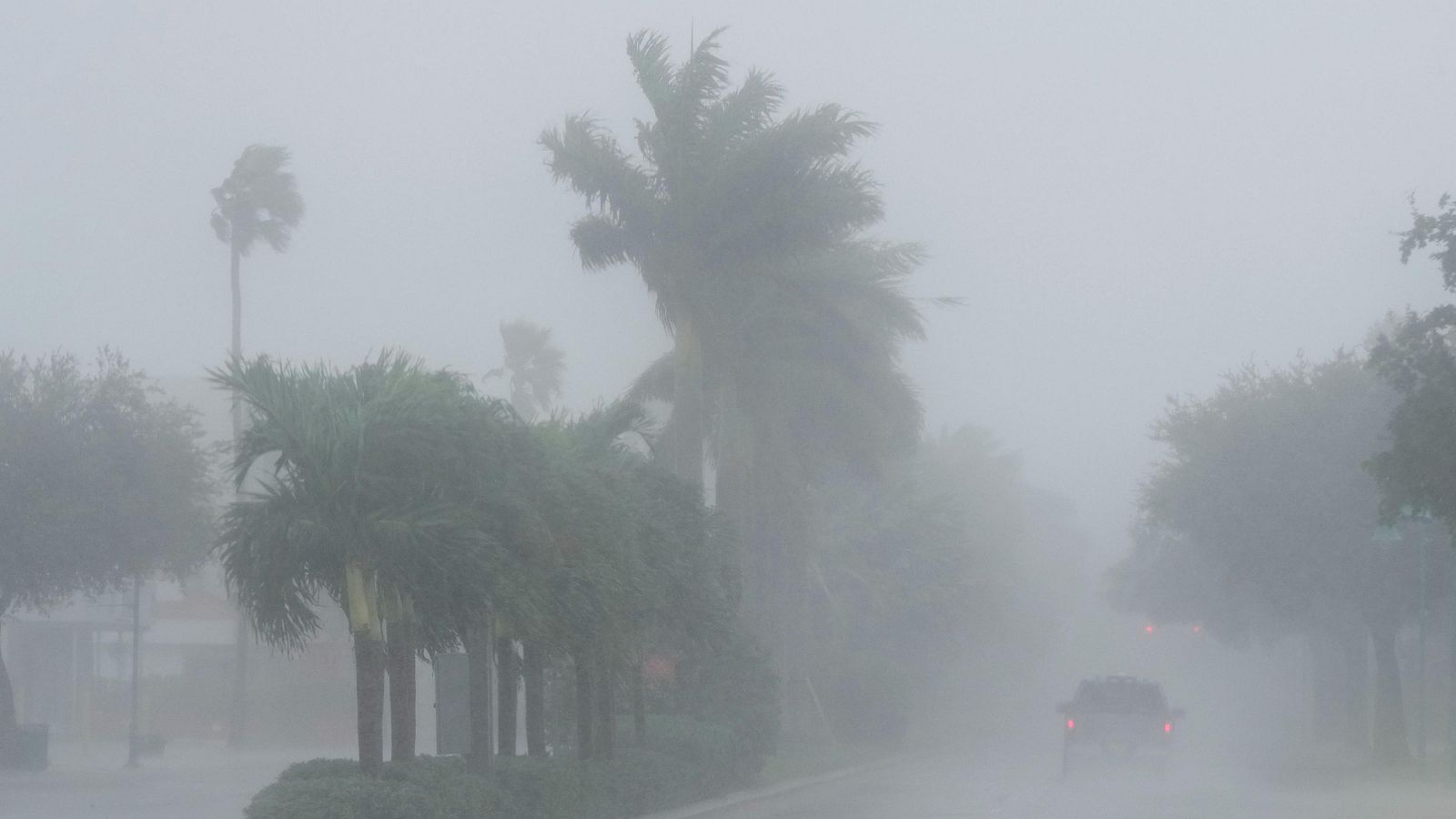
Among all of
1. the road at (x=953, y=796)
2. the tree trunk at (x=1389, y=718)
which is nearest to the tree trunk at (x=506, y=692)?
the road at (x=953, y=796)

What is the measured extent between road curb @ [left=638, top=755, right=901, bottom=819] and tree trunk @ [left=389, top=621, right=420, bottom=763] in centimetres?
577

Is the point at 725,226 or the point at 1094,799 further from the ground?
the point at 725,226

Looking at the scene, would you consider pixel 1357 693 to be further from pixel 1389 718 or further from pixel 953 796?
pixel 953 796

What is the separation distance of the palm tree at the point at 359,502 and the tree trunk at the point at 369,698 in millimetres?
12

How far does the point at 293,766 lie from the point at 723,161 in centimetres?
1545

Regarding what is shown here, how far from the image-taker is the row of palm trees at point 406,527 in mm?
15062

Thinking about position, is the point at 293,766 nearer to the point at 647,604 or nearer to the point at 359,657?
the point at 359,657

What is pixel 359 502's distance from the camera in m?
15.2

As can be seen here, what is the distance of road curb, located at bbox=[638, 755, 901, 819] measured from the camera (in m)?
22.5

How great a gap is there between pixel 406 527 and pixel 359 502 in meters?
0.59

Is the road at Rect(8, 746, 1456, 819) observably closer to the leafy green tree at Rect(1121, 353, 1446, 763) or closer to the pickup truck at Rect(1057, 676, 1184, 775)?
the pickup truck at Rect(1057, 676, 1184, 775)

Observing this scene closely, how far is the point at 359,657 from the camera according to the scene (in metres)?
15.5

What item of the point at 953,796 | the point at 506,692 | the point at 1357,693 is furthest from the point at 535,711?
the point at 1357,693

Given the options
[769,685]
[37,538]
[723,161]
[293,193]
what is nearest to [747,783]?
[769,685]
